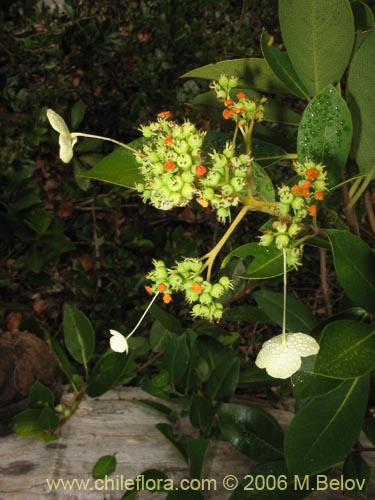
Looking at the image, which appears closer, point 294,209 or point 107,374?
point 294,209

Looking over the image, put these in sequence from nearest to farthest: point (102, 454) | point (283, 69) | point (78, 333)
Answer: point (283, 69), point (102, 454), point (78, 333)

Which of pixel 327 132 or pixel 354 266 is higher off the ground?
pixel 327 132

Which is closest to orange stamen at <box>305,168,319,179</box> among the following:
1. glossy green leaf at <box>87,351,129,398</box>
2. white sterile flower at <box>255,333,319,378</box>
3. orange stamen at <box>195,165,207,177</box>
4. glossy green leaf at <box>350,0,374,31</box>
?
orange stamen at <box>195,165,207,177</box>

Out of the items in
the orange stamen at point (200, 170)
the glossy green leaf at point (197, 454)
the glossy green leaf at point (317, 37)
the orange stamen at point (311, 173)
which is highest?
the glossy green leaf at point (317, 37)

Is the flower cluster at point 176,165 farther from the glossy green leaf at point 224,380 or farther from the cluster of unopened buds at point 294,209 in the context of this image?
the glossy green leaf at point 224,380

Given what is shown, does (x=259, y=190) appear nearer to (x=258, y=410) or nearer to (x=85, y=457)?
(x=258, y=410)

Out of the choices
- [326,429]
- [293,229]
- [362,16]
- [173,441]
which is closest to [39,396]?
[173,441]

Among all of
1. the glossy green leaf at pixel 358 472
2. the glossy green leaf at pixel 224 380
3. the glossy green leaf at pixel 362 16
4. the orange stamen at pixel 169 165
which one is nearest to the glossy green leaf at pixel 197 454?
the glossy green leaf at pixel 224 380

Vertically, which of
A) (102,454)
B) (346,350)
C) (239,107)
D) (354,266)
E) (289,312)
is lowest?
(102,454)

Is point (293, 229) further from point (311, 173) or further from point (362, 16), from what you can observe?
point (362, 16)
